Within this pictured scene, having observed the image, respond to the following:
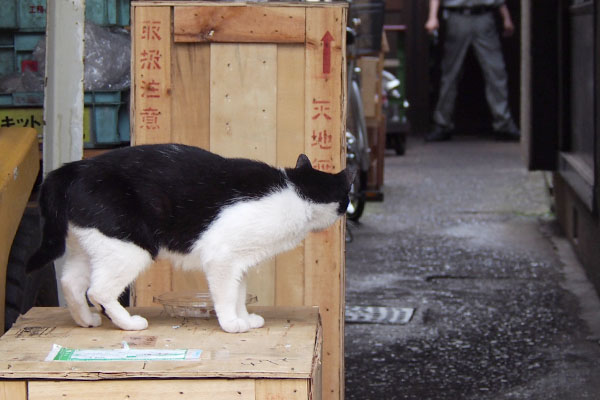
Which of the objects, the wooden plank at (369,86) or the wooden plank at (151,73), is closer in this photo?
the wooden plank at (151,73)

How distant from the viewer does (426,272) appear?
23.2 ft

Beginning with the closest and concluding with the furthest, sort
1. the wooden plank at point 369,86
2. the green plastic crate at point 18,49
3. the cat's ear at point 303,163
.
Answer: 1. the cat's ear at point 303,163
2. the green plastic crate at point 18,49
3. the wooden plank at point 369,86

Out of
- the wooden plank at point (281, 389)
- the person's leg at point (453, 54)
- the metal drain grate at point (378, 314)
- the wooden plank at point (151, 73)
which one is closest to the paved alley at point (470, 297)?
the metal drain grate at point (378, 314)

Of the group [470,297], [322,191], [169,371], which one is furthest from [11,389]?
[470,297]

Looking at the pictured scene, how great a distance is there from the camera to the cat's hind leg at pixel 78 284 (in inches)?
129

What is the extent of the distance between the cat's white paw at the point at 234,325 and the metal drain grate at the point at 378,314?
2648 mm

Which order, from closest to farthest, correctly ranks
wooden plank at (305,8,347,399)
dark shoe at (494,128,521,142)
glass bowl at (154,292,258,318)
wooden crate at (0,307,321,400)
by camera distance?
wooden crate at (0,307,321,400) → glass bowl at (154,292,258,318) → wooden plank at (305,8,347,399) → dark shoe at (494,128,521,142)

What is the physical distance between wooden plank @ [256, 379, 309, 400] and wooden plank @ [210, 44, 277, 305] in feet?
3.95

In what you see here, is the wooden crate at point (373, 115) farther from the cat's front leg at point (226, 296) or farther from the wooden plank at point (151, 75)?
the cat's front leg at point (226, 296)

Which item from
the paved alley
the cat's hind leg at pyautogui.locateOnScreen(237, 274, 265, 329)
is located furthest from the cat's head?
the paved alley

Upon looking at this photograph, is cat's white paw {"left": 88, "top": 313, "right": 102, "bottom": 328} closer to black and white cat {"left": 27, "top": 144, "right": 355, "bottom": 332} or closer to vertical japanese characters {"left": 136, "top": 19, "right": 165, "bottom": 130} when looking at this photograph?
black and white cat {"left": 27, "top": 144, "right": 355, "bottom": 332}

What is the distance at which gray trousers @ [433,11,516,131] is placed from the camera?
1390cm

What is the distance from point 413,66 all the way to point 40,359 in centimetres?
1279

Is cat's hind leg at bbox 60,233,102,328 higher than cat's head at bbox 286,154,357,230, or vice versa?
cat's head at bbox 286,154,357,230
